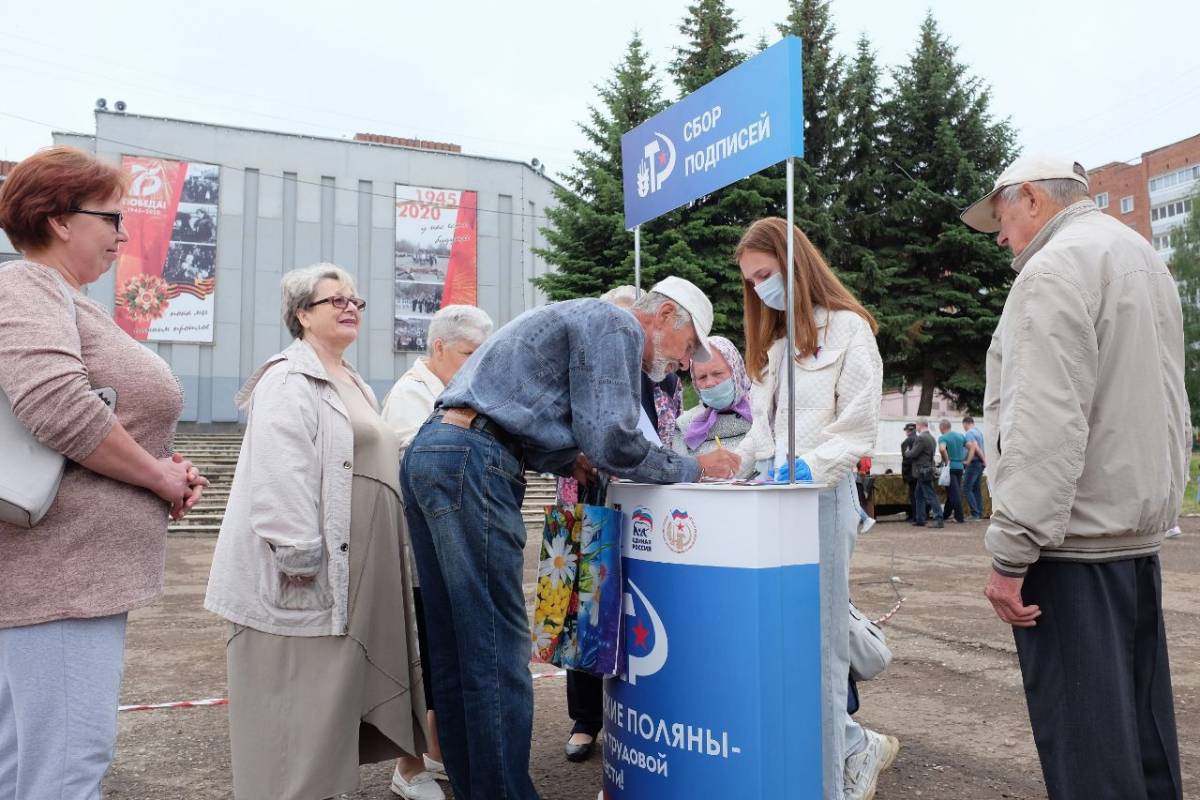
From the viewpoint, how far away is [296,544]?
274cm

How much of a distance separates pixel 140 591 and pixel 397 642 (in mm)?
1146

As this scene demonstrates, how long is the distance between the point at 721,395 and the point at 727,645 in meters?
1.09

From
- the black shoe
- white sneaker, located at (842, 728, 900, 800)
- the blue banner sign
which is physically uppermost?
the blue banner sign


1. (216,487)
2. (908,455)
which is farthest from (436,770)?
(216,487)

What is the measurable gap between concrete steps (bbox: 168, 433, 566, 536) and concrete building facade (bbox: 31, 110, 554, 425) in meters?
4.77

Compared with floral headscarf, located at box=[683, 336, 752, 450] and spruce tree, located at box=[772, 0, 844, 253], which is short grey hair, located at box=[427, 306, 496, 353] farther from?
spruce tree, located at box=[772, 0, 844, 253]

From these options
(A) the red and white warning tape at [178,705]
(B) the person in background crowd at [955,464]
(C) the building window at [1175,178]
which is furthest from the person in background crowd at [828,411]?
(C) the building window at [1175,178]

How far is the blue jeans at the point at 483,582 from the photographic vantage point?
8.38ft

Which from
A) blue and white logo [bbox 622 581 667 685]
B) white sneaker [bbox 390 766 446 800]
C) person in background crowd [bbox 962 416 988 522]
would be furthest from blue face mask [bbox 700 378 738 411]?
person in background crowd [bbox 962 416 988 522]

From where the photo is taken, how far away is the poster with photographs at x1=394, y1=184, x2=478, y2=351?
32.4 metres

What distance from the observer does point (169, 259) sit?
3034cm

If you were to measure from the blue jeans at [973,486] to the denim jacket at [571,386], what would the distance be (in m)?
15.2

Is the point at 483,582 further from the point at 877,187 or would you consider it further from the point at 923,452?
the point at 877,187

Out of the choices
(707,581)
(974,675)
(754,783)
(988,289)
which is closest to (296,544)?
(707,581)
